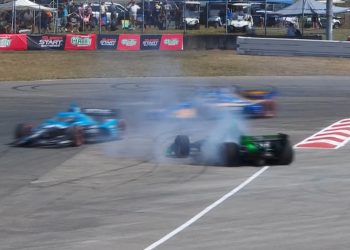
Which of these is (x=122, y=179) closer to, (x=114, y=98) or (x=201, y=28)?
(x=114, y=98)

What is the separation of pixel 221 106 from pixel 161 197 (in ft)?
24.6

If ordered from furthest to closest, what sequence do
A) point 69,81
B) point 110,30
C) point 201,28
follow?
point 201,28
point 110,30
point 69,81

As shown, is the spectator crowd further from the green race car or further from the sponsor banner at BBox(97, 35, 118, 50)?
the green race car

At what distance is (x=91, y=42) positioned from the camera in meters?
41.6

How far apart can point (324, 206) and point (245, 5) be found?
146 ft

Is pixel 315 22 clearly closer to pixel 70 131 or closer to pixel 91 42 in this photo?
pixel 91 42

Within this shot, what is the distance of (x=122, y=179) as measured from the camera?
1295 centimetres

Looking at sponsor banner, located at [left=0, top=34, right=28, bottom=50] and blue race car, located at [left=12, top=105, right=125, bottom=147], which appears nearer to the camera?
blue race car, located at [left=12, top=105, right=125, bottom=147]

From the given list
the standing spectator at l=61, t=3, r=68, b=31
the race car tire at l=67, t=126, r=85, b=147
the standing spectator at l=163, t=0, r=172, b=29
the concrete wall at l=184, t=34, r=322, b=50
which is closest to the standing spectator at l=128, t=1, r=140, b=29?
the standing spectator at l=163, t=0, r=172, b=29

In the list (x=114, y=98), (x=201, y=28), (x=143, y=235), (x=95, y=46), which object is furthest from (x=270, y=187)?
(x=201, y=28)

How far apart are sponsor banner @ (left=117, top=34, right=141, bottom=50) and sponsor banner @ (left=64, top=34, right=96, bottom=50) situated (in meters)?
1.26

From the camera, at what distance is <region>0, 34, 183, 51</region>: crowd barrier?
4088 cm

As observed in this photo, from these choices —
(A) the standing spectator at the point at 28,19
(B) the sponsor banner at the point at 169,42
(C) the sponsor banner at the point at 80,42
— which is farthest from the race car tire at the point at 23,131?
(A) the standing spectator at the point at 28,19

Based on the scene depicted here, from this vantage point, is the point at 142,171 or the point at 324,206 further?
the point at 142,171
